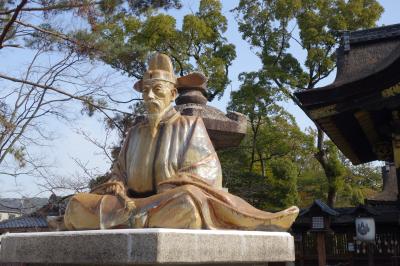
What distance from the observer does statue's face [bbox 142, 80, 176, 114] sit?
3.23 m

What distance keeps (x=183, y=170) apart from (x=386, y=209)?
9.74 meters

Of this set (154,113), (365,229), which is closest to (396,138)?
(365,229)

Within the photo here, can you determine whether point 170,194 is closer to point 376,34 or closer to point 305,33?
point 376,34

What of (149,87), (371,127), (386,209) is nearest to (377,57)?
(371,127)

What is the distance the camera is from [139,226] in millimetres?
2682

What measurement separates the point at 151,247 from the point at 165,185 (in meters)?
0.69

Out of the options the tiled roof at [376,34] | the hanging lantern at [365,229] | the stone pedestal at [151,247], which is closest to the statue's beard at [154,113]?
the stone pedestal at [151,247]

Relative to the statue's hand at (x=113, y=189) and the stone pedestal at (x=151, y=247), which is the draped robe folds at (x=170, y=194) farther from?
the stone pedestal at (x=151, y=247)

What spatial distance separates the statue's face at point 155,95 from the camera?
3232mm

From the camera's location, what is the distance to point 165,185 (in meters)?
2.88

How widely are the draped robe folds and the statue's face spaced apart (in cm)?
9

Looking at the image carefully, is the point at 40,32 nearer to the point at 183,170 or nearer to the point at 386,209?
the point at 183,170

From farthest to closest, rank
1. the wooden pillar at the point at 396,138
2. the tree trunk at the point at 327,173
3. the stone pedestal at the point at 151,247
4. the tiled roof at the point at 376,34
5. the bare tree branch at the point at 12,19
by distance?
the tree trunk at the point at 327,173 → the tiled roof at the point at 376,34 → the bare tree branch at the point at 12,19 → the wooden pillar at the point at 396,138 → the stone pedestal at the point at 151,247

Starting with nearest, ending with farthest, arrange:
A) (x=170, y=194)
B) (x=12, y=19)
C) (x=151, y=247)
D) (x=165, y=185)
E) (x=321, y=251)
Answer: (x=151, y=247) < (x=170, y=194) < (x=165, y=185) < (x=12, y=19) < (x=321, y=251)
